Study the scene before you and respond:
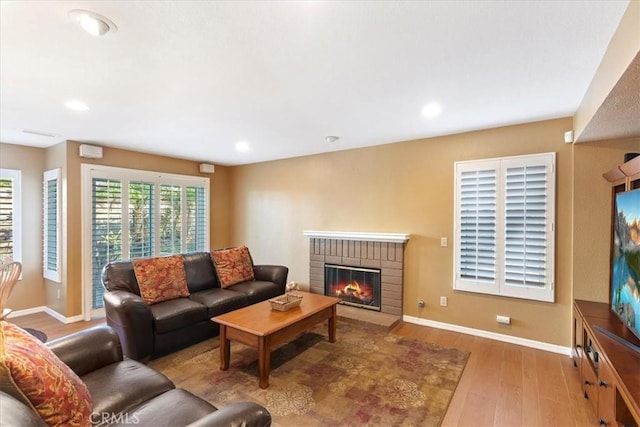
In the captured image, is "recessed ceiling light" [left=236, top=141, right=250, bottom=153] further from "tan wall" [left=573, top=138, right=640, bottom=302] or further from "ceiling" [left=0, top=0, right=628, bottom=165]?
"tan wall" [left=573, top=138, right=640, bottom=302]

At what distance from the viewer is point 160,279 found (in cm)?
349

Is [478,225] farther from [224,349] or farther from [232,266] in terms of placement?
[232,266]

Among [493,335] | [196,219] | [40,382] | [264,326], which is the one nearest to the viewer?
[40,382]

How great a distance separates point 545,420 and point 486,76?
8.15 ft

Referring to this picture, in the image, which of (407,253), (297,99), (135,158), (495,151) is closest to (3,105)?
(135,158)

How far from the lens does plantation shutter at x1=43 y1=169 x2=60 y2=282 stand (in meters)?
4.25

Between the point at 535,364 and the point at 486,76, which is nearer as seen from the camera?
the point at 486,76

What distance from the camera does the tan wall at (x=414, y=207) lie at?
3240mm

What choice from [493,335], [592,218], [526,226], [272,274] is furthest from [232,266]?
[592,218]

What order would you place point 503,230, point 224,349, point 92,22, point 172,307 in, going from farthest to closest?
point 503,230 < point 172,307 < point 224,349 < point 92,22

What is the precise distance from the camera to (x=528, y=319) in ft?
11.0

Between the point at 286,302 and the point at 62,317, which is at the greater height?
the point at 286,302

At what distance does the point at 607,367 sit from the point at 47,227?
6.27 meters

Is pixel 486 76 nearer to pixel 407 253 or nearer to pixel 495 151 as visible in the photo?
pixel 495 151
